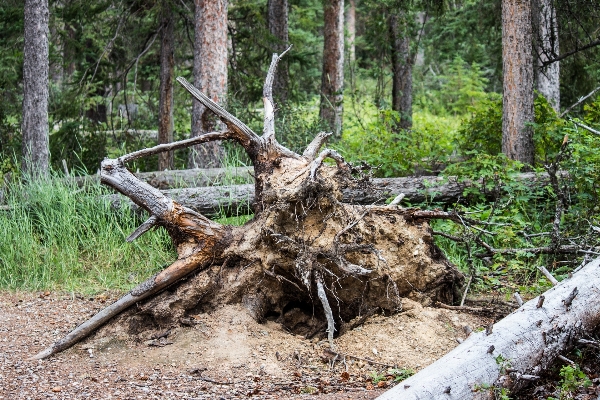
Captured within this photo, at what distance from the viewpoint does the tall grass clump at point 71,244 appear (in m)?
7.88

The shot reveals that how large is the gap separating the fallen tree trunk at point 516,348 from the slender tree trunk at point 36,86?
723cm

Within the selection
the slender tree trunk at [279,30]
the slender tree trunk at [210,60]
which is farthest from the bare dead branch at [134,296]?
the slender tree trunk at [279,30]

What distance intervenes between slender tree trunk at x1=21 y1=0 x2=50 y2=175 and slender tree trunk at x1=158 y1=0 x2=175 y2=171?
2.80 meters

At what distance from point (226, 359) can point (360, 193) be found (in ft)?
12.9

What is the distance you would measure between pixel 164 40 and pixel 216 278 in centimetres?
814

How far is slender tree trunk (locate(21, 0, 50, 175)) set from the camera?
9938 mm

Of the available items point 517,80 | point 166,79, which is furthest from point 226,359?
point 166,79

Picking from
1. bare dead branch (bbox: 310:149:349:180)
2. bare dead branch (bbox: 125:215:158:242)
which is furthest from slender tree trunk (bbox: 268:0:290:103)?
bare dead branch (bbox: 125:215:158:242)

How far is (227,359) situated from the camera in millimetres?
5391

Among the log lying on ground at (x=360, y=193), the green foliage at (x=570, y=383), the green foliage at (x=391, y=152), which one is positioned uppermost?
the green foliage at (x=391, y=152)

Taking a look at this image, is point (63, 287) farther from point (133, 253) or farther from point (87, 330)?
point (87, 330)

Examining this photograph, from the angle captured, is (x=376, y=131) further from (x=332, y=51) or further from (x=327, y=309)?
(x=327, y=309)

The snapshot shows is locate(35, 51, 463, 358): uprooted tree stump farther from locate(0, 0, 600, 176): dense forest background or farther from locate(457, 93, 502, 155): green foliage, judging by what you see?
locate(457, 93, 502, 155): green foliage

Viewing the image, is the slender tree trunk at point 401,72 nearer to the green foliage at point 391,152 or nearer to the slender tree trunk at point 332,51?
the slender tree trunk at point 332,51
